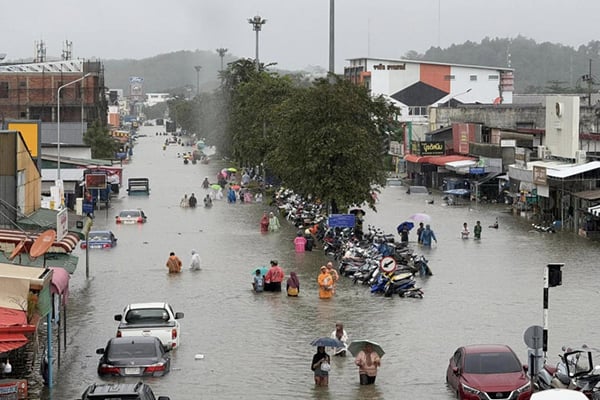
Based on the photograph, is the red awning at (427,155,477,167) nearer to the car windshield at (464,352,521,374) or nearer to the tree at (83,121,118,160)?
the tree at (83,121,118,160)

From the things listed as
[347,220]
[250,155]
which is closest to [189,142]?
[250,155]

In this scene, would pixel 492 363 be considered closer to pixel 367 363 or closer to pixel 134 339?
pixel 367 363

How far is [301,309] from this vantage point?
33.9 meters

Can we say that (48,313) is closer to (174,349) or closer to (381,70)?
(174,349)

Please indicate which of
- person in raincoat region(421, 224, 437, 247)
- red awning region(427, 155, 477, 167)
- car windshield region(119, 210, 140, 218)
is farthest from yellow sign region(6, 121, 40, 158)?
red awning region(427, 155, 477, 167)

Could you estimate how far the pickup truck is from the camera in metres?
27.3

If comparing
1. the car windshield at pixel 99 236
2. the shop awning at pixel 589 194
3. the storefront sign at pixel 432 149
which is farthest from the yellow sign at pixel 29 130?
the storefront sign at pixel 432 149

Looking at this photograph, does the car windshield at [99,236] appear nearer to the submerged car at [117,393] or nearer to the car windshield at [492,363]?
the car windshield at [492,363]

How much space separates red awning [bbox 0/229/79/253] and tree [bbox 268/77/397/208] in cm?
2220

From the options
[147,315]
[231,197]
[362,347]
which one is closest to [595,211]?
[147,315]

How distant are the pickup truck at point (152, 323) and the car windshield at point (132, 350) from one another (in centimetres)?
224

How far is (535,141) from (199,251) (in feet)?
130

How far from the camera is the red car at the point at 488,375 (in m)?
21.2

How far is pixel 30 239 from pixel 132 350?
5030 mm
